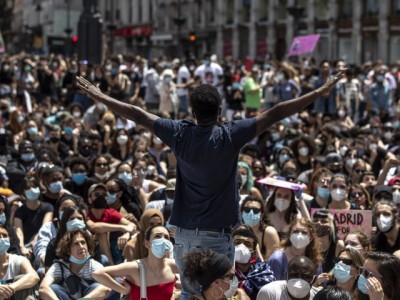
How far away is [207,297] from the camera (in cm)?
547

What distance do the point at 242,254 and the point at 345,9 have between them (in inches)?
1907

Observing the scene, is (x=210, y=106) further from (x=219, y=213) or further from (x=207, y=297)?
(x=207, y=297)

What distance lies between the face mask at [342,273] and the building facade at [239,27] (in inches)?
996

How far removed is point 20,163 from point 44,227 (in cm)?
457

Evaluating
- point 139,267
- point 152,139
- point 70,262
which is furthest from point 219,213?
point 152,139

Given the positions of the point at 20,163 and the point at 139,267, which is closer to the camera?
the point at 139,267

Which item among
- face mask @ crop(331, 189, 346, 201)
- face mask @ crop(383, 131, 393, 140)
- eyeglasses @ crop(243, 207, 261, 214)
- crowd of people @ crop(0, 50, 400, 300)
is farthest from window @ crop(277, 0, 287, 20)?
eyeglasses @ crop(243, 207, 261, 214)

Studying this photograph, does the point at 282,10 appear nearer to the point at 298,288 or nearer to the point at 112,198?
the point at 112,198

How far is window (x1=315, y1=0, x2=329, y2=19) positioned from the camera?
5603 cm

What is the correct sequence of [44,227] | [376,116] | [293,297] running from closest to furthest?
1. [293,297]
2. [44,227]
3. [376,116]

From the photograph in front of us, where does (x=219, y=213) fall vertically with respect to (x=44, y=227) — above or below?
above

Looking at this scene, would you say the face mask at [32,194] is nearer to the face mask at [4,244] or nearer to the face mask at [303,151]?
the face mask at [4,244]

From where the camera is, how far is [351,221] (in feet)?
31.9

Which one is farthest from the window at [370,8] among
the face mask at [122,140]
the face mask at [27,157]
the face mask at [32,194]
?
the face mask at [32,194]
